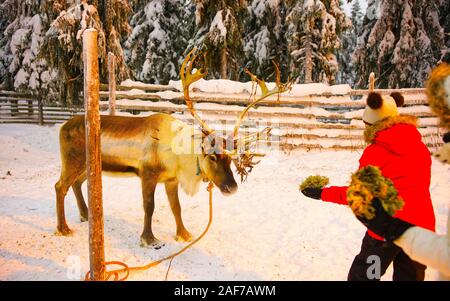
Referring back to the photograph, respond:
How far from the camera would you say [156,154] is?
458cm

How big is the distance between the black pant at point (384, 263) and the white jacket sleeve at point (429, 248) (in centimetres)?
107

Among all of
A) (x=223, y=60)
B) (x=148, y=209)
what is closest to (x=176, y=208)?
(x=148, y=209)

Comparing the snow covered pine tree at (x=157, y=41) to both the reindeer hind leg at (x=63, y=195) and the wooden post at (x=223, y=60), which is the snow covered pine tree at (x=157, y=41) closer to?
the wooden post at (x=223, y=60)

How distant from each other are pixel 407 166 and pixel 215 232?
317 centimetres

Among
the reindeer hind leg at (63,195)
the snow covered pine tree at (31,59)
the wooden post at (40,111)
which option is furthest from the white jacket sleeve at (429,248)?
the wooden post at (40,111)

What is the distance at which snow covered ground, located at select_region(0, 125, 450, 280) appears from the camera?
3992mm

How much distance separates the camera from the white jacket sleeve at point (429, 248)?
1479 mm

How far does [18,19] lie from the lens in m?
18.8

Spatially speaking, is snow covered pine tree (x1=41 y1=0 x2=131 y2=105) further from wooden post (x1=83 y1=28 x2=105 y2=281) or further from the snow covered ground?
wooden post (x1=83 y1=28 x2=105 y2=281)

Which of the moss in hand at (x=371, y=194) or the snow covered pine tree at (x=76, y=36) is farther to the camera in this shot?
the snow covered pine tree at (x=76, y=36)

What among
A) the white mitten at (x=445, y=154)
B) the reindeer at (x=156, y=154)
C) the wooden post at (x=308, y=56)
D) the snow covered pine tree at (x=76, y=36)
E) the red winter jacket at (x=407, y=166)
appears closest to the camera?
the white mitten at (x=445, y=154)

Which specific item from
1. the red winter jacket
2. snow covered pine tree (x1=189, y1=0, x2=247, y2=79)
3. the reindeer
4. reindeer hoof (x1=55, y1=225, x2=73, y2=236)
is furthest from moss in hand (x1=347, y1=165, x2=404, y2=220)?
snow covered pine tree (x1=189, y1=0, x2=247, y2=79)

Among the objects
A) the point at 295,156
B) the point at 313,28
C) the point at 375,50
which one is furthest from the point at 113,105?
the point at 375,50
